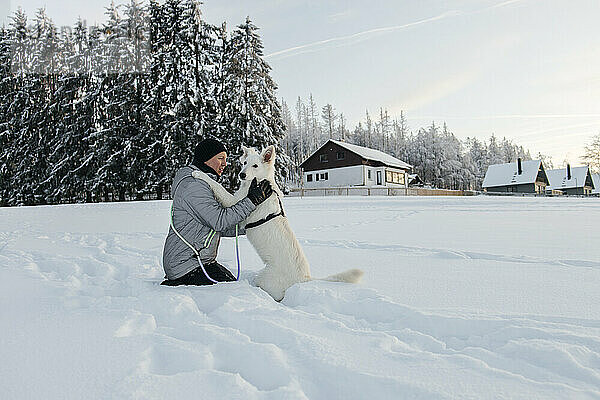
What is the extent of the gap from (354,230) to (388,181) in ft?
127

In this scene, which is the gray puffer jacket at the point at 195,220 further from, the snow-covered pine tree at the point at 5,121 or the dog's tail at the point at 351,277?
the snow-covered pine tree at the point at 5,121

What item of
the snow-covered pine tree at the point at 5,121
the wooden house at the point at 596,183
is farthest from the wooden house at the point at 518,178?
the snow-covered pine tree at the point at 5,121

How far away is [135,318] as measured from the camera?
2.93 metres

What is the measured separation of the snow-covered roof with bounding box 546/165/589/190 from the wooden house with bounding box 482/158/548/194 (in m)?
10.6

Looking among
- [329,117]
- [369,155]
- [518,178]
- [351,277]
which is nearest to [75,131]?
[351,277]

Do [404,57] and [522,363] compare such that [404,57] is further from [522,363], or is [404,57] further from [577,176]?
[577,176]

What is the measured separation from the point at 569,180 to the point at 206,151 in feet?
254

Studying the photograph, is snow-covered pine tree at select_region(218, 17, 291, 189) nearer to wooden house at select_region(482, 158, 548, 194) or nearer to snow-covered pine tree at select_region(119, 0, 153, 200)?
snow-covered pine tree at select_region(119, 0, 153, 200)

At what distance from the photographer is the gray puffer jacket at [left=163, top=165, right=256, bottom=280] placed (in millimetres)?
3760

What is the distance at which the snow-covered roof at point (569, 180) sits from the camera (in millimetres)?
65625

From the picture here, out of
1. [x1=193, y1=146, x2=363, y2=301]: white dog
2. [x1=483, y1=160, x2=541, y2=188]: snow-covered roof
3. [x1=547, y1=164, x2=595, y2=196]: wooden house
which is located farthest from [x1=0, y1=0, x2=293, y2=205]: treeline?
[x1=547, y1=164, x2=595, y2=196]: wooden house

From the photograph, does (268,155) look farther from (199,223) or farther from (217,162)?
(199,223)

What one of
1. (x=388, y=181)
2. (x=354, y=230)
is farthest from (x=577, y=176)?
(x=354, y=230)

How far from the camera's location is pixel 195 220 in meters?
3.92
